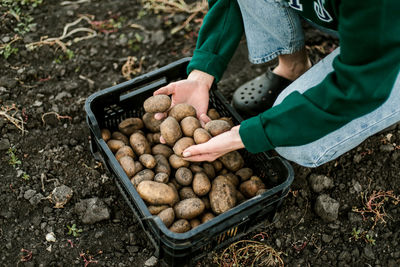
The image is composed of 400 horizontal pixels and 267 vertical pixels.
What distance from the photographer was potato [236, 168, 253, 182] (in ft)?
5.55

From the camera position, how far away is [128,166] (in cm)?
160

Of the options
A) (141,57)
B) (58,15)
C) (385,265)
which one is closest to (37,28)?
(58,15)

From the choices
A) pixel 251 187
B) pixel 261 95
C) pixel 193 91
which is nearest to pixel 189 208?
pixel 251 187

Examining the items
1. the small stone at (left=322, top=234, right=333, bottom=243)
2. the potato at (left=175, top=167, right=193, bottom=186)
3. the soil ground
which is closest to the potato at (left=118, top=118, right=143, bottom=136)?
the soil ground

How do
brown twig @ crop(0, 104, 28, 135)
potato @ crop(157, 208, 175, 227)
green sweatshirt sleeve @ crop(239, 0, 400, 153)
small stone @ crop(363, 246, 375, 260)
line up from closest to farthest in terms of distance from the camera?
green sweatshirt sleeve @ crop(239, 0, 400, 153)
potato @ crop(157, 208, 175, 227)
small stone @ crop(363, 246, 375, 260)
brown twig @ crop(0, 104, 28, 135)

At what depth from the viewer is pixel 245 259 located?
1.63 metres

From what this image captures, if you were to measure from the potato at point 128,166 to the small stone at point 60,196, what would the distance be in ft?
1.04

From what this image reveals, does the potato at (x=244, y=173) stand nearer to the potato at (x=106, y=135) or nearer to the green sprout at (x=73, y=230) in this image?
the potato at (x=106, y=135)

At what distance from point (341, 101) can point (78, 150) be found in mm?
1250

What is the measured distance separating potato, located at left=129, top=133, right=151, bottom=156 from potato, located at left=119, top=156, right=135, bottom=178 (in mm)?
94

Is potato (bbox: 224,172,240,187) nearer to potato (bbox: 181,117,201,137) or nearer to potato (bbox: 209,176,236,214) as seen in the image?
potato (bbox: 209,176,236,214)

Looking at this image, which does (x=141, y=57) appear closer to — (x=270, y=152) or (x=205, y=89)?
(x=205, y=89)

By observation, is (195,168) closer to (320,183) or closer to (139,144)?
(139,144)

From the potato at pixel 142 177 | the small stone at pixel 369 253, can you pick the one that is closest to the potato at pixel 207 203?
the potato at pixel 142 177
